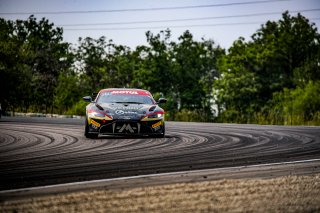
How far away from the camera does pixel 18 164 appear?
7.49 meters

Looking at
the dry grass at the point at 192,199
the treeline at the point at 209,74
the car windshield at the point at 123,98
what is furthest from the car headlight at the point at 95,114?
the treeline at the point at 209,74

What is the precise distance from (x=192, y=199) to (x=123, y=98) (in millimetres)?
9486

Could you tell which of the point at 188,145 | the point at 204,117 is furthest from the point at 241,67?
the point at 188,145

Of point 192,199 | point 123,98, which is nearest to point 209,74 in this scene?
point 123,98

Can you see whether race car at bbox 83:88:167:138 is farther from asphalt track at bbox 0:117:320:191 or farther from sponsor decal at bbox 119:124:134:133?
asphalt track at bbox 0:117:320:191

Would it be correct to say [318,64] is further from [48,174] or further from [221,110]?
[48,174]

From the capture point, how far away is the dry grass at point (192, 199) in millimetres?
4461

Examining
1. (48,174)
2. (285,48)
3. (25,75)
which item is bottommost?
(48,174)

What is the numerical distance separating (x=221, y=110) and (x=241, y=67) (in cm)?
509

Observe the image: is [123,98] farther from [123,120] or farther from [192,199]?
[192,199]

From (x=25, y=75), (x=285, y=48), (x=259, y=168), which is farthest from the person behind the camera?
(x=285, y=48)

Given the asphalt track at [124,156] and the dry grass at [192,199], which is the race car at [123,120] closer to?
the asphalt track at [124,156]

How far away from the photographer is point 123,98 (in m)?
14.2

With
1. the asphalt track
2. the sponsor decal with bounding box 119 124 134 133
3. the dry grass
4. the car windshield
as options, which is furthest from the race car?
the dry grass
